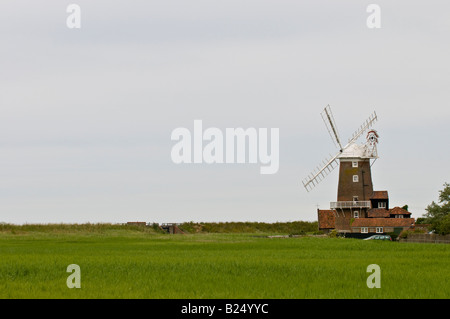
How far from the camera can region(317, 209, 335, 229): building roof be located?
94.9 meters

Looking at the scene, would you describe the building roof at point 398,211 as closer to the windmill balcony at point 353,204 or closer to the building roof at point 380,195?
the building roof at point 380,195

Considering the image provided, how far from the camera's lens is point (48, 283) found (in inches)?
800

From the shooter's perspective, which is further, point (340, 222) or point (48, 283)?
point (340, 222)

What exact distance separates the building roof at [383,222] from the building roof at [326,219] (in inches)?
339

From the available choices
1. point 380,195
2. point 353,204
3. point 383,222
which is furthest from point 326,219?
point 353,204

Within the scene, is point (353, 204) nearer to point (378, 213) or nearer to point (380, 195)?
point (378, 213)

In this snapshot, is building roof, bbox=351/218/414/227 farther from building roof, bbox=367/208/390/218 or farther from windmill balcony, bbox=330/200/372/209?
windmill balcony, bbox=330/200/372/209

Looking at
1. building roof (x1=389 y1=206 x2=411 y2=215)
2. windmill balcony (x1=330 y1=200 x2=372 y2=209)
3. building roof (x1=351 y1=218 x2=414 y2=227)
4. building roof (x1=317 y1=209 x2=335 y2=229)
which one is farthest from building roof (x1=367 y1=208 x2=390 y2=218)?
building roof (x1=317 y1=209 x2=335 y2=229)

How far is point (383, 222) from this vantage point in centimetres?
8750

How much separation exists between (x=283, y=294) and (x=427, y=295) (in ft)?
13.6

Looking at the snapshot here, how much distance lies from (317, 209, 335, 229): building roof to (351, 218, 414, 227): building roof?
862cm

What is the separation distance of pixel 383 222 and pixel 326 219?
10447mm
